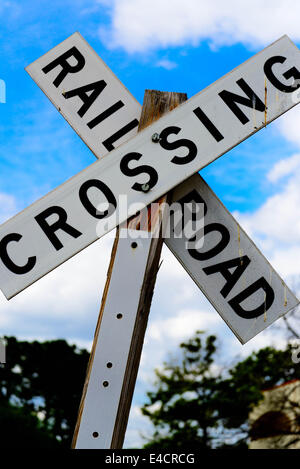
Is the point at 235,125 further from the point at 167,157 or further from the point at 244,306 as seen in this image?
the point at 244,306

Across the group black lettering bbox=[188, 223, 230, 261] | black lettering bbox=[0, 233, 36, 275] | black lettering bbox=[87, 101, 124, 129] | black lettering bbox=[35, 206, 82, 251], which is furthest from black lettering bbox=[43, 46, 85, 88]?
black lettering bbox=[188, 223, 230, 261]

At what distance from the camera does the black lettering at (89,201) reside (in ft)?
5.99

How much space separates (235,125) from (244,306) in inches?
27.7

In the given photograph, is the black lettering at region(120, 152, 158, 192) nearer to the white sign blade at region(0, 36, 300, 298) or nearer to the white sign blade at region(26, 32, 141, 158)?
the white sign blade at region(0, 36, 300, 298)

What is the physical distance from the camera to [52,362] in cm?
3988

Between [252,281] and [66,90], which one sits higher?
[66,90]

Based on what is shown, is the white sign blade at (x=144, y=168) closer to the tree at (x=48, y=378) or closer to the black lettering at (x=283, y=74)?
the black lettering at (x=283, y=74)

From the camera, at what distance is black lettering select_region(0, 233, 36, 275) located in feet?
5.87

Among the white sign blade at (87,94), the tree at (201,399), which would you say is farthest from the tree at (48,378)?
the white sign blade at (87,94)

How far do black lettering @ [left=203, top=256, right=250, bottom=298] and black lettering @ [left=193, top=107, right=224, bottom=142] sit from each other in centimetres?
48

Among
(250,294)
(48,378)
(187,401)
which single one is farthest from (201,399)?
(250,294)

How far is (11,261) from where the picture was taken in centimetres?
180

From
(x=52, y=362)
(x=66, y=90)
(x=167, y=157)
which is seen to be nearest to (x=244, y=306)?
Result: (x=167, y=157)

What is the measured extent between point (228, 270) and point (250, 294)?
0.41 feet
